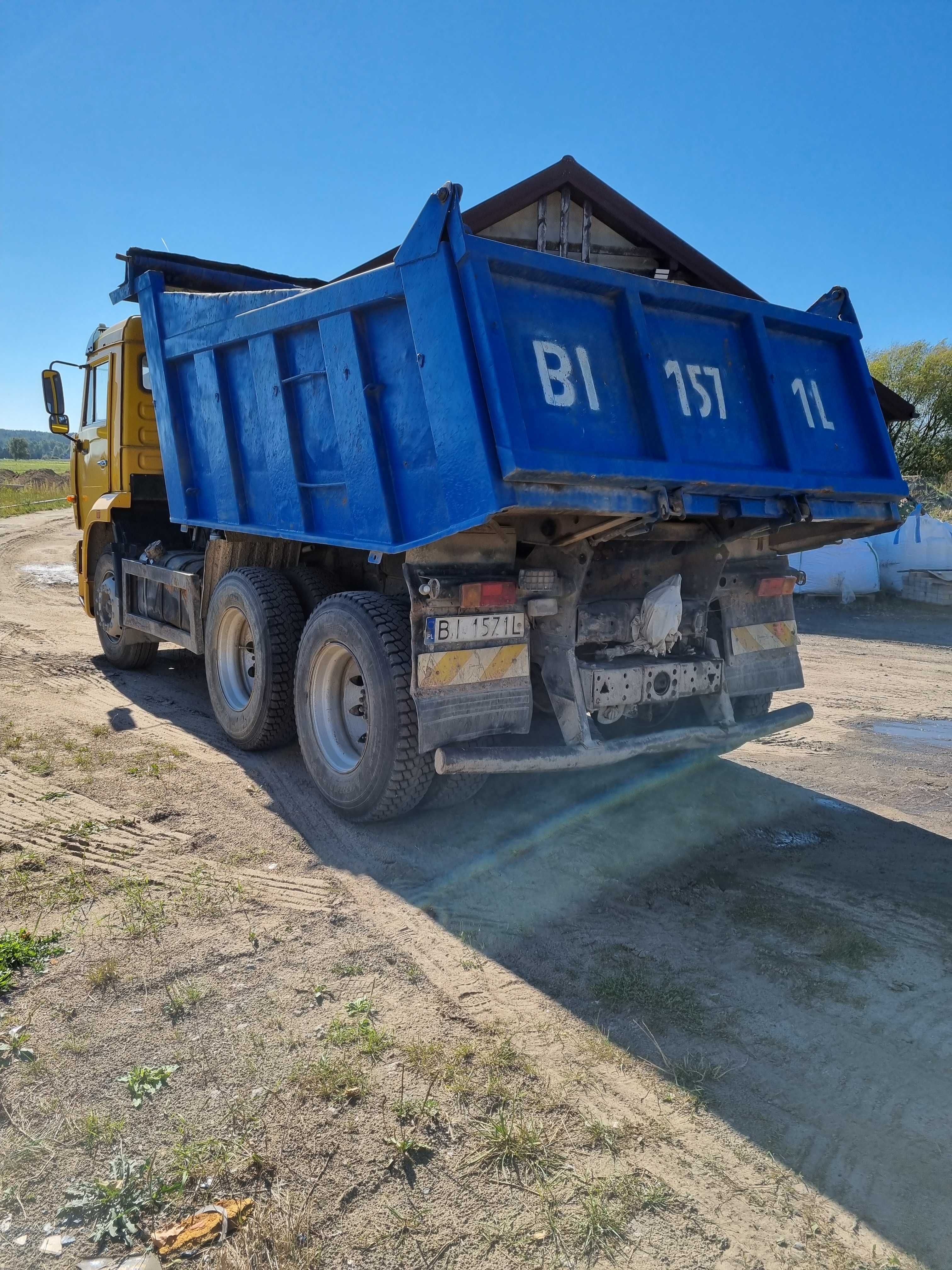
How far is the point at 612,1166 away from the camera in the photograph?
2348 millimetres

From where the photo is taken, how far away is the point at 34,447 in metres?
154

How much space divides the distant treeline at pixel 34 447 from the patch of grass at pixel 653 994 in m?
75.1

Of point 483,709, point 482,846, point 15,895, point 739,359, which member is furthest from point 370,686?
point 739,359

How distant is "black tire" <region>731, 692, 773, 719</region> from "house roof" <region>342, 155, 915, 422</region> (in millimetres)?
1989

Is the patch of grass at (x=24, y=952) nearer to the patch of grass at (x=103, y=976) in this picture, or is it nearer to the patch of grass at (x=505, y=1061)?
the patch of grass at (x=103, y=976)

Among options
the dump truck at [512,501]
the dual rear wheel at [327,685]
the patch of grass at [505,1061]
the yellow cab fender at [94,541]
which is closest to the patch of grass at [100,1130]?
the patch of grass at [505,1061]

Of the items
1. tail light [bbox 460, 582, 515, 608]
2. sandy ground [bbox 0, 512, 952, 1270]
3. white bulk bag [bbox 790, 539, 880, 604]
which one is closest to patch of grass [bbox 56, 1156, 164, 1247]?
sandy ground [bbox 0, 512, 952, 1270]

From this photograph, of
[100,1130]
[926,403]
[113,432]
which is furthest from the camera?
[926,403]

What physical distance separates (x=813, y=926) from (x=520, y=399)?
8.35 feet

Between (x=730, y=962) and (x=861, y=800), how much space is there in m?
2.38

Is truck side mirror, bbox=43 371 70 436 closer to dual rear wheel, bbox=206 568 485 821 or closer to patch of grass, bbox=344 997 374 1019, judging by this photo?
dual rear wheel, bbox=206 568 485 821

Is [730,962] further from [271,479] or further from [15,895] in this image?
[271,479]

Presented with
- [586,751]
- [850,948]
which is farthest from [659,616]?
[850,948]

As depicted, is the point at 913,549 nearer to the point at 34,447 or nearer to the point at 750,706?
the point at 750,706
